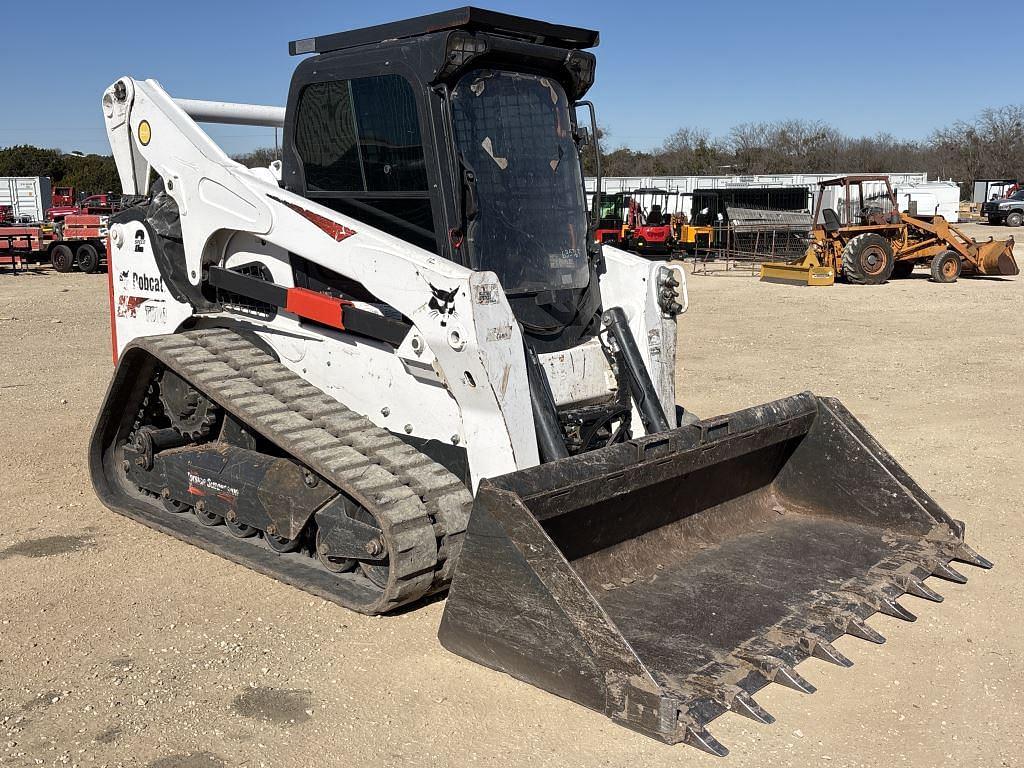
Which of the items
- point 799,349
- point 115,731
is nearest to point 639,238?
point 799,349

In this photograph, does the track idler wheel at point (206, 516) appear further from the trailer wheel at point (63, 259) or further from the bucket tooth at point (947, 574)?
the trailer wheel at point (63, 259)

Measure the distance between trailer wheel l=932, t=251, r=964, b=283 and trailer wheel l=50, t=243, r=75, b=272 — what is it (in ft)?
63.1

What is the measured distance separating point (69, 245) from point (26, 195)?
456 inches

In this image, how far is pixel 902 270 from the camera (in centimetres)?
2245

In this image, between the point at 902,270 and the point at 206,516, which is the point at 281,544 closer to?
the point at 206,516

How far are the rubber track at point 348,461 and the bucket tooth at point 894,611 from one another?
6.28ft

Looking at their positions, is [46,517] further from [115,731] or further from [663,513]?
[663,513]

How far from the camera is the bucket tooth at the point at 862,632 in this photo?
14.2 ft

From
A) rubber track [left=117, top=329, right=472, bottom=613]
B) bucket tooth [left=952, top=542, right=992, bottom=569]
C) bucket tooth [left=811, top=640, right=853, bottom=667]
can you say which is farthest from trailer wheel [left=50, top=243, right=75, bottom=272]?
bucket tooth [left=811, top=640, right=853, bottom=667]

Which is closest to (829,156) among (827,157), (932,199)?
(827,157)

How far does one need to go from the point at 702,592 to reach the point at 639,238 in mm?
23700

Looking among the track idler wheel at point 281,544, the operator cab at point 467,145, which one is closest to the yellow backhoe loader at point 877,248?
the operator cab at point 467,145

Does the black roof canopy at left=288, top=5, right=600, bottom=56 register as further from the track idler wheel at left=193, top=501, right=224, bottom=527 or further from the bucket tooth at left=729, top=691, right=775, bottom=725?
the bucket tooth at left=729, top=691, right=775, bottom=725

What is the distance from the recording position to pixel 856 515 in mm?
5480
